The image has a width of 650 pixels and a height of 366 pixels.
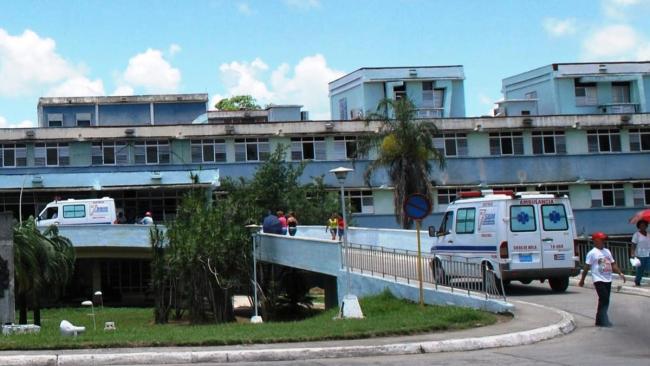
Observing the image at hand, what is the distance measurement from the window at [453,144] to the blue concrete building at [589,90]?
18.7 ft

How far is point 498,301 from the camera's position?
17.6 metres

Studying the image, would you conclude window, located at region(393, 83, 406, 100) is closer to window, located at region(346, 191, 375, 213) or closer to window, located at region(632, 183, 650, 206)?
window, located at region(346, 191, 375, 213)

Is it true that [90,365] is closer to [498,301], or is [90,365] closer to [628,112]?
[498,301]

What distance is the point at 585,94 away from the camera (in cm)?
6209

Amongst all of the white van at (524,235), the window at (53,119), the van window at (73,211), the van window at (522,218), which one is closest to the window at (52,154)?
the van window at (73,211)

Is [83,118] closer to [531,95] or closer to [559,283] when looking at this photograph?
[531,95]

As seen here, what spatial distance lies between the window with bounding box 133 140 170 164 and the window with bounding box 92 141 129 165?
657 mm

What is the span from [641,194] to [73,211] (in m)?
35.3

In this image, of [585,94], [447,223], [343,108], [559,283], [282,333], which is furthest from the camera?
[343,108]

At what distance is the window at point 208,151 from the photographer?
55.8 meters

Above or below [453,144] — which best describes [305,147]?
above

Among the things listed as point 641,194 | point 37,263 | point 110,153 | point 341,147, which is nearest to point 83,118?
point 110,153

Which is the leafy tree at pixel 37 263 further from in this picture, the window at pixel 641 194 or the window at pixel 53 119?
the window at pixel 641 194

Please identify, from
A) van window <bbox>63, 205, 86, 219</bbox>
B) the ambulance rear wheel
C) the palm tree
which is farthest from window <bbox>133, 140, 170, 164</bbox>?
the ambulance rear wheel
